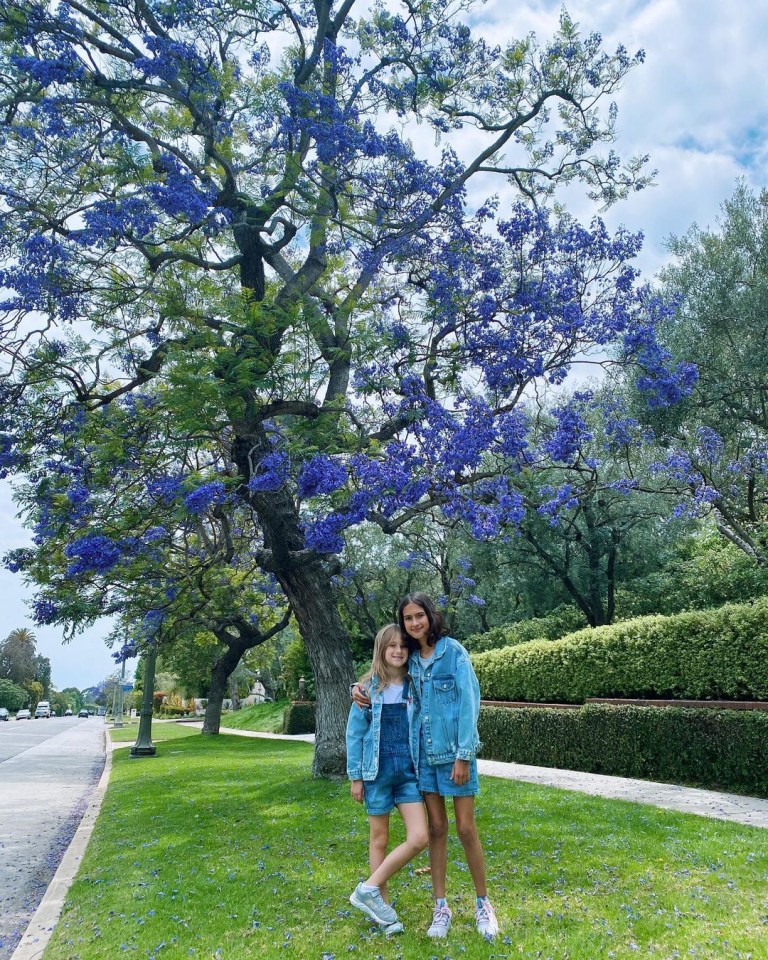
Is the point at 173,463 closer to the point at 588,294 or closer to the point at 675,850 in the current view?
the point at 588,294

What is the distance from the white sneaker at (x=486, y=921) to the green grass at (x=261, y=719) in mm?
26359

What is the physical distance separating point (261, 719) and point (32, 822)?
24.2 meters

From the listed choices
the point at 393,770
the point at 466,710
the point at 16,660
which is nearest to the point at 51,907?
the point at 393,770

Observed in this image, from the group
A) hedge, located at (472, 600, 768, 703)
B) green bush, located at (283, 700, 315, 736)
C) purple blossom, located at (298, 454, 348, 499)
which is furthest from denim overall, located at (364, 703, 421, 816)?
green bush, located at (283, 700, 315, 736)

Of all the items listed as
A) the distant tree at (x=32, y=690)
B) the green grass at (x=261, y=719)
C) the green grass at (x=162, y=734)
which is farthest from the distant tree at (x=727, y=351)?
the distant tree at (x=32, y=690)

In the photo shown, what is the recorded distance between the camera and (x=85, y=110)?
9.96m

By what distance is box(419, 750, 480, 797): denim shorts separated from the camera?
4191mm

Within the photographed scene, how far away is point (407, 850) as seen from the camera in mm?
4195

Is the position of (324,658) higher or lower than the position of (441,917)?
higher

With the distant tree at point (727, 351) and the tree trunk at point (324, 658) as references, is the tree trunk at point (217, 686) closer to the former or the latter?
the tree trunk at point (324, 658)

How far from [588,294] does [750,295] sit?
6.48 m

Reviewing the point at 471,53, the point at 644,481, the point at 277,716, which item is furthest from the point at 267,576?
the point at 277,716

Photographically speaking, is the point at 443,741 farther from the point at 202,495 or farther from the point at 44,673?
the point at 44,673

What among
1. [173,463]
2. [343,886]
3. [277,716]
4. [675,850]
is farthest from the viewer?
[277,716]
